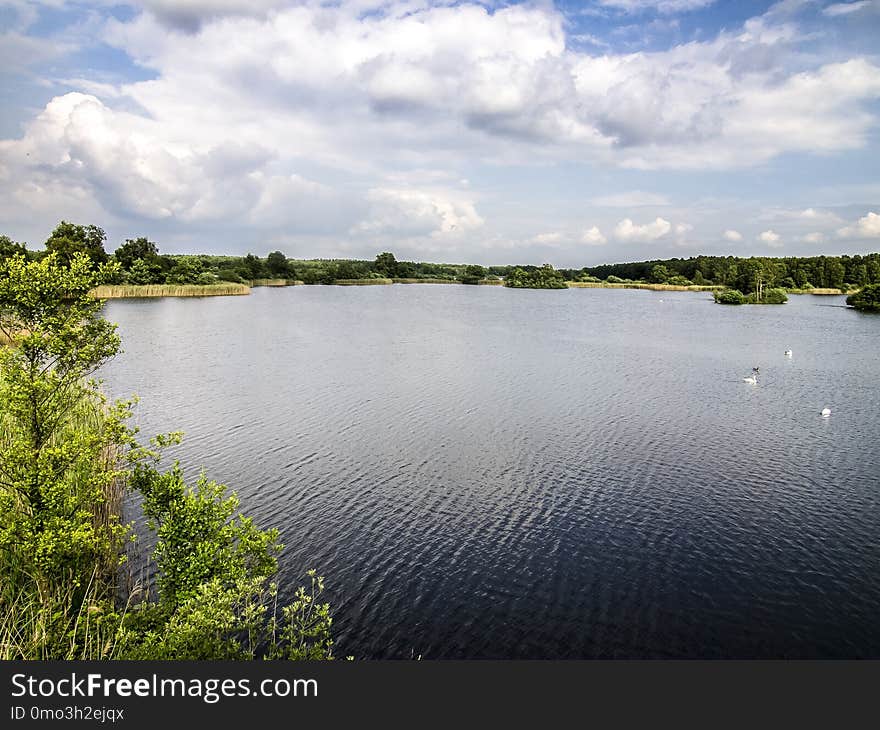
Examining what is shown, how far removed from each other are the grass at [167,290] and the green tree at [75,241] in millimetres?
5843

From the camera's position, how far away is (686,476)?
21.0 meters

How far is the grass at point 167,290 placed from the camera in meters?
94.9

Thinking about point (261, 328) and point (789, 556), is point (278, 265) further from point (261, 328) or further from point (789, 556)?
point (789, 556)

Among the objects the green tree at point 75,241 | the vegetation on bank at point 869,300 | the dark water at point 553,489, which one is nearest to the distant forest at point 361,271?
the green tree at point 75,241

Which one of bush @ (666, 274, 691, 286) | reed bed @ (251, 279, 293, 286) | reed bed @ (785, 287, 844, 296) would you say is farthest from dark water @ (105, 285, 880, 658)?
bush @ (666, 274, 691, 286)

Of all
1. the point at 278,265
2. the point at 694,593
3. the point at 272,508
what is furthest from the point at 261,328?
the point at 278,265

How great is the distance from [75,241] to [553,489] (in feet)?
333

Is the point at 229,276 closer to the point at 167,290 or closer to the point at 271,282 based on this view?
the point at 271,282

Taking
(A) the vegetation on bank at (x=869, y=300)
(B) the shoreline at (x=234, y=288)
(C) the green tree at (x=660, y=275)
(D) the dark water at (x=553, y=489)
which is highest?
(C) the green tree at (x=660, y=275)

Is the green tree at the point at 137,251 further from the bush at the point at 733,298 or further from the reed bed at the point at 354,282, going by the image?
the bush at the point at 733,298

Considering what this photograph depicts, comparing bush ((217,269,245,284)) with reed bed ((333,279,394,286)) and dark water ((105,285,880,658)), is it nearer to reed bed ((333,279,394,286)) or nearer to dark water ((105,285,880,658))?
reed bed ((333,279,394,286))

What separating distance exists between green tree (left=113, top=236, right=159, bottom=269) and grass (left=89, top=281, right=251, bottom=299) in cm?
923

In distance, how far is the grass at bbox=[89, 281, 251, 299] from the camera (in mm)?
94938

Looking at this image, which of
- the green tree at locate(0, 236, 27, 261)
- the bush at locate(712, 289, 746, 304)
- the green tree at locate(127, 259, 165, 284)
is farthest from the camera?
the bush at locate(712, 289, 746, 304)
